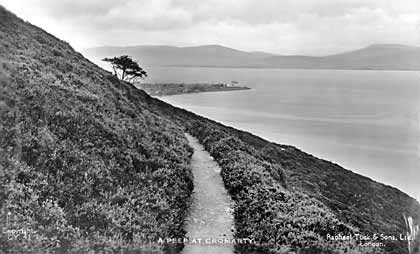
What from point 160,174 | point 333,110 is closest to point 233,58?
point 160,174

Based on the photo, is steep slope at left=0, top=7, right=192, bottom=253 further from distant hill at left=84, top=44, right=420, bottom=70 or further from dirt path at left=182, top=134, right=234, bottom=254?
distant hill at left=84, top=44, right=420, bottom=70

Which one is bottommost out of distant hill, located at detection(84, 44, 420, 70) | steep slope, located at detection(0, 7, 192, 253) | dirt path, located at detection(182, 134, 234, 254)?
dirt path, located at detection(182, 134, 234, 254)

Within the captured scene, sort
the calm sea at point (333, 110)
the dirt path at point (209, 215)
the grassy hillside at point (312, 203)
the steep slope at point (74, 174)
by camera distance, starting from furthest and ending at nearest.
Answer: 1. the calm sea at point (333, 110)
2. the grassy hillside at point (312, 203)
3. the dirt path at point (209, 215)
4. the steep slope at point (74, 174)

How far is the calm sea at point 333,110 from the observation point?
513 centimetres

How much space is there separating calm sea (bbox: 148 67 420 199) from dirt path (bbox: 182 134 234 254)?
263cm

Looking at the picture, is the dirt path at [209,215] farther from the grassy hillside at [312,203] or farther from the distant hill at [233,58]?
the distant hill at [233,58]

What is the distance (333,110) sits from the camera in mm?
19500

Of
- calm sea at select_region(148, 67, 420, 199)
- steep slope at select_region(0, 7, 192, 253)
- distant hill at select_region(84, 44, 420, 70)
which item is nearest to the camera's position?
steep slope at select_region(0, 7, 192, 253)

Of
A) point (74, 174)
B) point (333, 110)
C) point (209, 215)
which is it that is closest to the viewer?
point (74, 174)

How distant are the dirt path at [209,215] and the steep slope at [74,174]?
0.28 metres

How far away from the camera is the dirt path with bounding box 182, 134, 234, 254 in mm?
4398

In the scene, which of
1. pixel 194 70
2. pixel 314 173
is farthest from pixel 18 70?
pixel 314 173

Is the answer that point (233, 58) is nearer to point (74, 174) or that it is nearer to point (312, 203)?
point (74, 174)

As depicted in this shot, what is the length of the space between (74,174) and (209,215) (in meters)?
2.64
